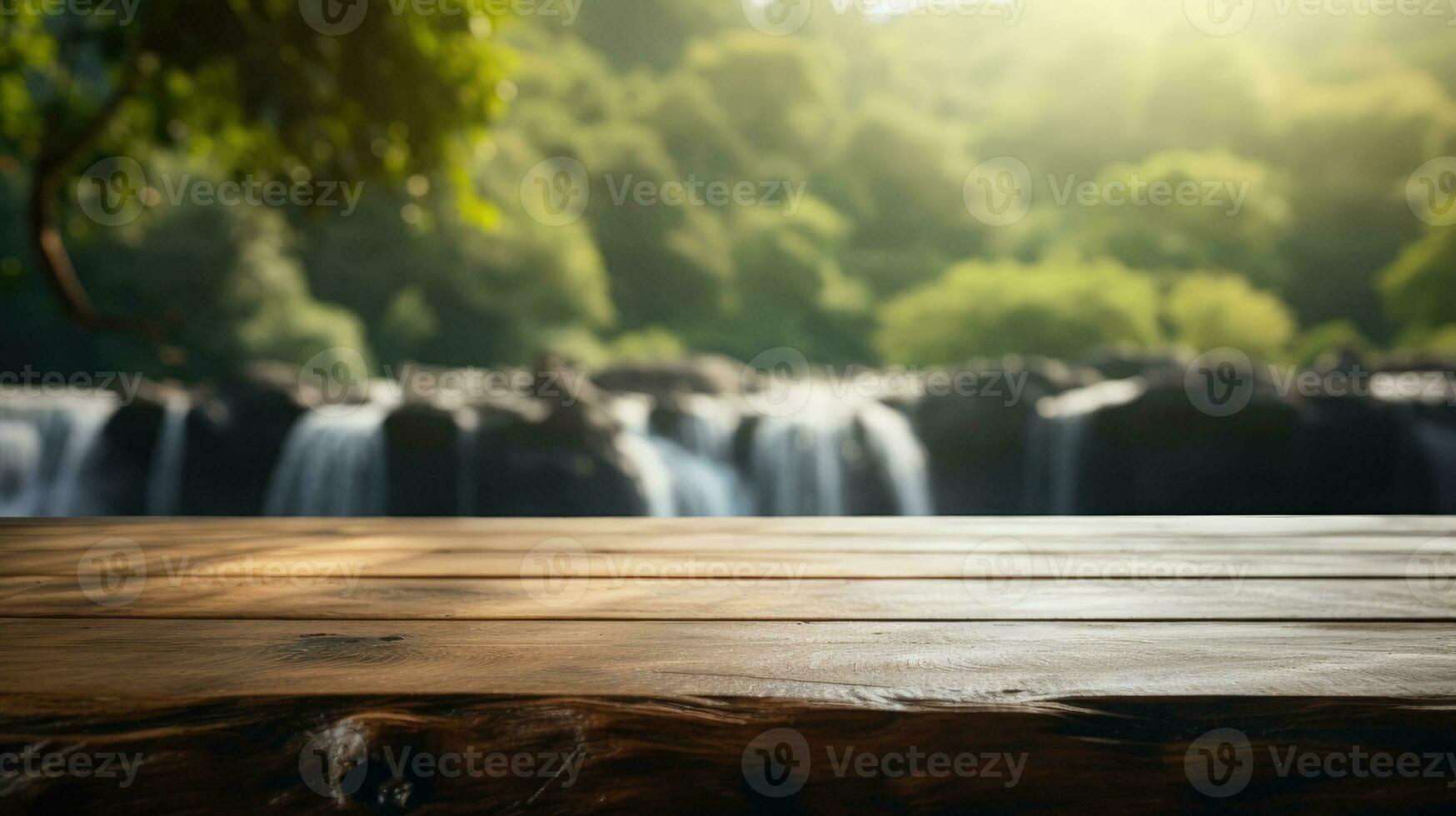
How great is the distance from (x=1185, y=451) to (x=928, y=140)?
22.3m

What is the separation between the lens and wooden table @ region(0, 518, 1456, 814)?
715 mm

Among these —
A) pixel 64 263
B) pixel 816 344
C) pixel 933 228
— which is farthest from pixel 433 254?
pixel 64 263

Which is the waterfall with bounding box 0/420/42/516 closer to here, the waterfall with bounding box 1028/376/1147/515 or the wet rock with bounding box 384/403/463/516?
the wet rock with bounding box 384/403/463/516

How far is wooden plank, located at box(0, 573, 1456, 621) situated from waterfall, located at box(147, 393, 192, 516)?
744 centimetres

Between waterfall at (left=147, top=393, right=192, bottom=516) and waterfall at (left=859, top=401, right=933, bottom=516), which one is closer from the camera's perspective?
waterfall at (left=147, top=393, right=192, bottom=516)

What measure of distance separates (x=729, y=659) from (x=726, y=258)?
25.9 meters

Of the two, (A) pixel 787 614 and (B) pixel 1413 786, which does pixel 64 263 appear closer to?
(A) pixel 787 614

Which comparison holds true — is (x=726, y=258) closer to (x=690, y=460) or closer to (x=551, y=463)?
(x=690, y=460)

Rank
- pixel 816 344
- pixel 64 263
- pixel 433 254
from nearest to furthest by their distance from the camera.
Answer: pixel 64 263
pixel 433 254
pixel 816 344

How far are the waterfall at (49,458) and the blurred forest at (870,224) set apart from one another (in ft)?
30.9

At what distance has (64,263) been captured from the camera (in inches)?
165

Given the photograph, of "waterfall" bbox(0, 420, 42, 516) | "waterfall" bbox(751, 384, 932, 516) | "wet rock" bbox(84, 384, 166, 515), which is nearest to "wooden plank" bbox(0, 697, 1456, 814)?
"waterfall" bbox(751, 384, 932, 516)

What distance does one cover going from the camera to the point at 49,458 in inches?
320

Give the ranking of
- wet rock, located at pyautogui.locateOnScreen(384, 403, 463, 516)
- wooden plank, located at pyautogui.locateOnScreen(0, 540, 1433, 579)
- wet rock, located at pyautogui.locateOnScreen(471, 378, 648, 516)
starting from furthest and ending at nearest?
wet rock, located at pyautogui.locateOnScreen(384, 403, 463, 516)
wet rock, located at pyautogui.locateOnScreen(471, 378, 648, 516)
wooden plank, located at pyautogui.locateOnScreen(0, 540, 1433, 579)
